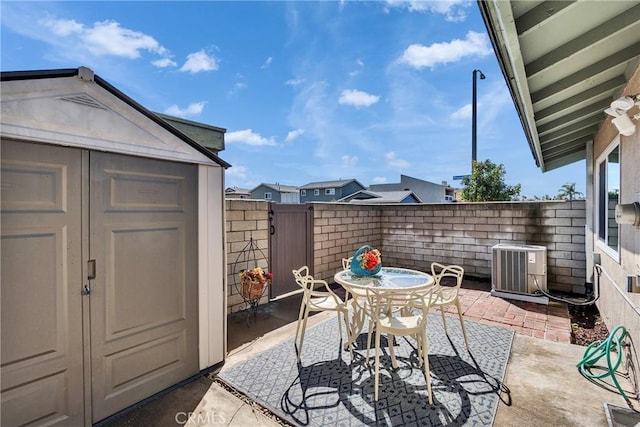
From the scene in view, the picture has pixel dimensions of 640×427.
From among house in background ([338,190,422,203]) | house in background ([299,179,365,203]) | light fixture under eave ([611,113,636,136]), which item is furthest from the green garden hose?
house in background ([299,179,365,203])

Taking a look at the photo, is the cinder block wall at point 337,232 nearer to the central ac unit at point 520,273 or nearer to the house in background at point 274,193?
the central ac unit at point 520,273

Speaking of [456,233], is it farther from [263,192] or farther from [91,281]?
[263,192]

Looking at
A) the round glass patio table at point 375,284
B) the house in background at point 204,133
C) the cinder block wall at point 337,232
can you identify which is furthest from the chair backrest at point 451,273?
the house in background at point 204,133

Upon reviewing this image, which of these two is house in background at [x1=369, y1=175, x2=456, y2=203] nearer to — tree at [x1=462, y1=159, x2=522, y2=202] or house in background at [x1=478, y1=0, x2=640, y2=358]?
tree at [x1=462, y1=159, x2=522, y2=202]

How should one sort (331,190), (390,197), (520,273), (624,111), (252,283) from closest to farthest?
(624,111) < (252,283) < (520,273) < (390,197) < (331,190)

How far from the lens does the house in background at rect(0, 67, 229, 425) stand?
1.65m

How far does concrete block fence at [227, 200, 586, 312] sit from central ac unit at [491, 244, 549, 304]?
2.16 feet

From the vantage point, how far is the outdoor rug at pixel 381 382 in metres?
2.02

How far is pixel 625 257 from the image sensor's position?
8.35 feet

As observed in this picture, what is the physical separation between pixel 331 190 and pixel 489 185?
15.1 meters

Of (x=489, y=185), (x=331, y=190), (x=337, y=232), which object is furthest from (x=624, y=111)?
(x=331, y=190)

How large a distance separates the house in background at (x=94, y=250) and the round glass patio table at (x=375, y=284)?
1377 mm

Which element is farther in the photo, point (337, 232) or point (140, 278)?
point (337, 232)

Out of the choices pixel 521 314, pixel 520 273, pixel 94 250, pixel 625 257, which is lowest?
pixel 521 314
